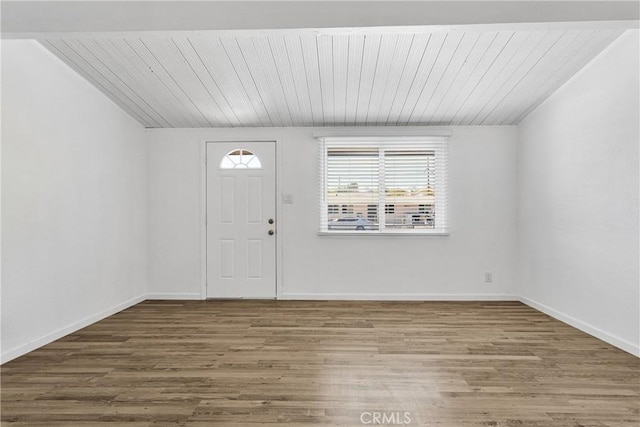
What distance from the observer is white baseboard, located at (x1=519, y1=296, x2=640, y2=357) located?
9.20 feet

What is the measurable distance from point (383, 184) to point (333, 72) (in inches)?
68.3

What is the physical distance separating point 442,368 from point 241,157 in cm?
341

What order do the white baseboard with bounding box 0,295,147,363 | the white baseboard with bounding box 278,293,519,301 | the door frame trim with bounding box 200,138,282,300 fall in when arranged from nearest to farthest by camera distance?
the white baseboard with bounding box 0,295,147,363, the white baseboard with bounding box 278,293,519,301, the door frame trim with bounding box 200,138,282,300

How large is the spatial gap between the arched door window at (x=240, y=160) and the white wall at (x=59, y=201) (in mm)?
1106

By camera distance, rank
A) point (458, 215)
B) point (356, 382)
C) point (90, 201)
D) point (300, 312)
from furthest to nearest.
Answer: point (458, 215)
point (300, 312)
point (90, 201)
point (356, 382)

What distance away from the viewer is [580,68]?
3.26 m

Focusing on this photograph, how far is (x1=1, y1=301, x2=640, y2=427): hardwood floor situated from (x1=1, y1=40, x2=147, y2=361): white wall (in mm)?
294

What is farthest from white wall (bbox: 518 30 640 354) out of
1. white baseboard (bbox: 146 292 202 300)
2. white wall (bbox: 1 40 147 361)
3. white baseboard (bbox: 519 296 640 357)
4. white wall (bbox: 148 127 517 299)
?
white wall (bbox: 1 40 147 361)

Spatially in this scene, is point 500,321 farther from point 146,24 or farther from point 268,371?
point 146,24

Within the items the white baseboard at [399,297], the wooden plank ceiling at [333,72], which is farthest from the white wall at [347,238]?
the wooden plank ceiling at [333,72]

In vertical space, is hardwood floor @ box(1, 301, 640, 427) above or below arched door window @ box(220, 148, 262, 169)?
below

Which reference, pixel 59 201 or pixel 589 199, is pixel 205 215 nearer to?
pixel 59 201

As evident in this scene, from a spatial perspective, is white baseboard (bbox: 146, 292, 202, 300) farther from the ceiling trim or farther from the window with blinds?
the ceiling trim

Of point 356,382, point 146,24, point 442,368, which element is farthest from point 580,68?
point 146,24
